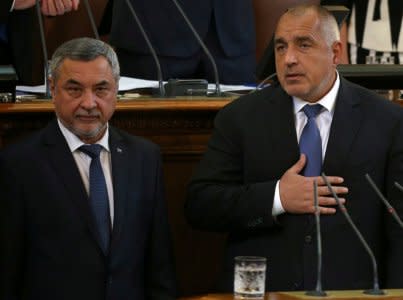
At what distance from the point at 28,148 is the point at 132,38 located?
1.56m

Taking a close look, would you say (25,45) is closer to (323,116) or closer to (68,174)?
(68,174)

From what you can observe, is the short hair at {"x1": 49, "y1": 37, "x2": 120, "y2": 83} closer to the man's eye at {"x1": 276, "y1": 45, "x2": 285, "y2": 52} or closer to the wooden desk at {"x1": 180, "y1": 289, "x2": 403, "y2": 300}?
the man's eye at {"x1": 276, "y1": 45, "x2": 285, "y2": 52}

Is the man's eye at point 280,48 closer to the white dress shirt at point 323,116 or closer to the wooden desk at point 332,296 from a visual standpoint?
the white dress shirt at point 323,116

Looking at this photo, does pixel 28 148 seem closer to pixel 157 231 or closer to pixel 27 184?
pixel 27 184

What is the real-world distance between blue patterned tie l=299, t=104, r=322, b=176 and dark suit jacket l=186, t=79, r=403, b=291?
3 cm

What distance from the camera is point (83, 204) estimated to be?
3477mm

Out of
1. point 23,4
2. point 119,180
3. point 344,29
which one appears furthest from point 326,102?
point 344,29

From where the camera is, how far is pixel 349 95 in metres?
3.82

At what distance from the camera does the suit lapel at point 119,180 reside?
352 cm

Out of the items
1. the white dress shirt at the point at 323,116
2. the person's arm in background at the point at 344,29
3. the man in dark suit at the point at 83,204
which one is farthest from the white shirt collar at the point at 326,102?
the person's arm in background at the point at 344,29

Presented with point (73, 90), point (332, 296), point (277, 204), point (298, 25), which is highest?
point (298, 25)

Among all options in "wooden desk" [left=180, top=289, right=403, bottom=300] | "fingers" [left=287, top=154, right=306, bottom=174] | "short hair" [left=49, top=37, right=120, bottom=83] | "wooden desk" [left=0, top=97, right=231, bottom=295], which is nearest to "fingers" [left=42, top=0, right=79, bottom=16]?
"wooden desk" [left=0, top=97, right=231, bottom=295]

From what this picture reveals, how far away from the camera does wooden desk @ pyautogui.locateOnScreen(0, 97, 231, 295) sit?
399 cm

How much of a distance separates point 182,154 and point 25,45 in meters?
0.85
